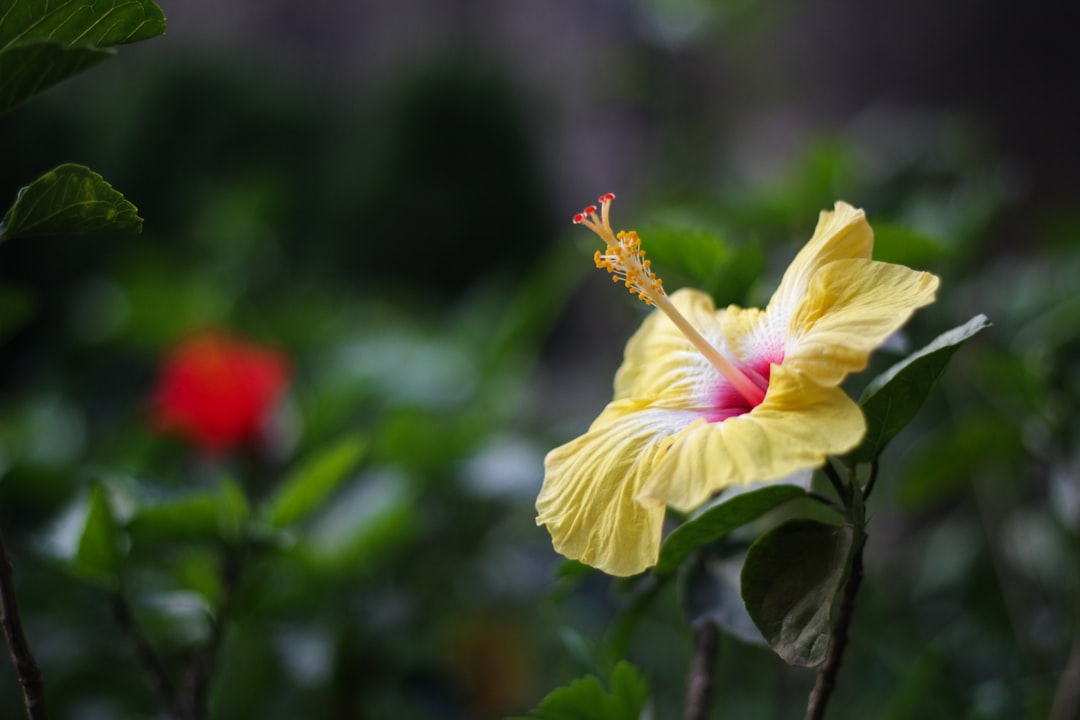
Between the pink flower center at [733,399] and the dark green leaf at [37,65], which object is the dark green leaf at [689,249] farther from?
the dark green leaf at [37,65]

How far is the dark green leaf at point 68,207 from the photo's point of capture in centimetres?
43

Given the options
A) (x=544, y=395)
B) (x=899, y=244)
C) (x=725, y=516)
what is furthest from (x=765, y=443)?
(x=544, y=395)

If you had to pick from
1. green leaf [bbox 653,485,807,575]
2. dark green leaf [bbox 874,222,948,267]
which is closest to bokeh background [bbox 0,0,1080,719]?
dark green leaf [bbox 874,222,948,267]

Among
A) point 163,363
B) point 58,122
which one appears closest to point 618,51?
point 58,122

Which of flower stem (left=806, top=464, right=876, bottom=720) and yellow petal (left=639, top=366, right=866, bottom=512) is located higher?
yellow petal (left=639, top=366, right=866, bottom=512)

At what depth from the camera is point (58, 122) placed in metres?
1.89

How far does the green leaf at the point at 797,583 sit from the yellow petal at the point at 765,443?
0.06 meters

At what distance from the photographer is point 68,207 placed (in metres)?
0.44

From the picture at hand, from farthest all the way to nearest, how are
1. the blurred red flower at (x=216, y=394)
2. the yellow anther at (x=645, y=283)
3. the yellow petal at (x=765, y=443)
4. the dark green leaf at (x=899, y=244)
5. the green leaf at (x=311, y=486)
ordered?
the blurred red flower at (x=216, y=394)
the green leaf at (x=311, y=486)
the dark green leaf at (x=899, y=244)
the yellow anther at (x=645, y=283)
the yellow petal at (x=765, y=443)

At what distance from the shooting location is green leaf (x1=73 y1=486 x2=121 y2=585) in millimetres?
630

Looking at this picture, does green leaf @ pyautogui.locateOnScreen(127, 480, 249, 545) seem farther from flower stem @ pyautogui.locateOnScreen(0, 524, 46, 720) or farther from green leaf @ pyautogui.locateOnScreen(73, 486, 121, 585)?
flower stem @ pyautogui.locateOnScreen(0, 524, 46, 720)

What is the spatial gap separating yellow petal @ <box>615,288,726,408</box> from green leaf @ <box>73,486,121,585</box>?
0.37 metres

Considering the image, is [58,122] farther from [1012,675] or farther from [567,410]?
[1012,675]

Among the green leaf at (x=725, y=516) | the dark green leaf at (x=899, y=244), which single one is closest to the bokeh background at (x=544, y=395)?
the dark green leaf at (x=899, y=244)
